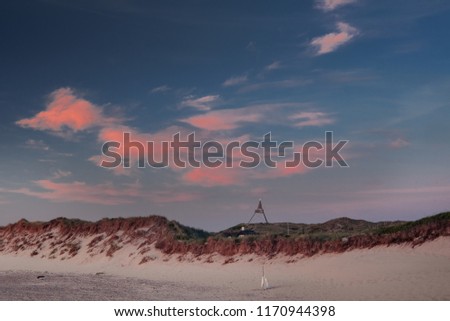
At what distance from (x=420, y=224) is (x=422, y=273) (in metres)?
6.86

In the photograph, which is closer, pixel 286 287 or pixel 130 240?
pixel 286 287

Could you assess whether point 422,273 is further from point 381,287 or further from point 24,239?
point 24,239

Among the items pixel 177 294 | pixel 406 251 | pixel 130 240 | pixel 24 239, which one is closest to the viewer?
pixel 177 294

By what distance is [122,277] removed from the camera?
39969mm

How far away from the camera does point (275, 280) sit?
32531 mm

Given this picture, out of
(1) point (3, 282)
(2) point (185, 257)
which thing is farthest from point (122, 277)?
(1) point (3, 282)

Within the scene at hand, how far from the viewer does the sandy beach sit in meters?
26.4

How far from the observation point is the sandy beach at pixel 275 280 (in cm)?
2639

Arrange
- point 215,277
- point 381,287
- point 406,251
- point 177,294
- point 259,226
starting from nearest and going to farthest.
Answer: point 381,287 < point 177,294 < point 406,251 < point 215,277 < point 259,226

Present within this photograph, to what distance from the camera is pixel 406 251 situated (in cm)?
3164

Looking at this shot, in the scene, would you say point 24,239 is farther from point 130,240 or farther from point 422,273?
point 422,273
